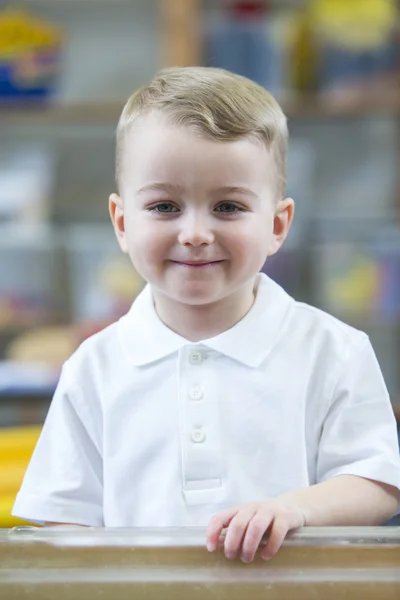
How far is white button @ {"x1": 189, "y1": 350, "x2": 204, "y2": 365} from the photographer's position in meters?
0.71

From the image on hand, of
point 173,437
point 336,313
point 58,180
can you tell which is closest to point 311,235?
point 336,313

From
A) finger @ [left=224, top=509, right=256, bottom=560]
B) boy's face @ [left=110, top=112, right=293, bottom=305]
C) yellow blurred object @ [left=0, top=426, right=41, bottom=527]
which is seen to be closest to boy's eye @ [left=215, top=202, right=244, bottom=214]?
boy's face @ [left=110, top=112, right=293, bottom=305]

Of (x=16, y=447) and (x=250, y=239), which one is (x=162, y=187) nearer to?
(x=250, y=239)

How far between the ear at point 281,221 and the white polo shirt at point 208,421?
0.18 feet

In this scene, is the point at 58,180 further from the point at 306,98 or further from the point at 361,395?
the point at 361,395

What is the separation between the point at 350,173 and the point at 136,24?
79 centimetres

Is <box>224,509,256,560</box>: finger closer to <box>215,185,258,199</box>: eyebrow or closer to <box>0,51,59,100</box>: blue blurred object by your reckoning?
<box>215,185,258,199</box>: eyebrow

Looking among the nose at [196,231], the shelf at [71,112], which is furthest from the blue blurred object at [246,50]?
the nose at [196,231]

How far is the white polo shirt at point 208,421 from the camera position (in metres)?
0.69

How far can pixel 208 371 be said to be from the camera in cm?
71

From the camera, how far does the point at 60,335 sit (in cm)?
234

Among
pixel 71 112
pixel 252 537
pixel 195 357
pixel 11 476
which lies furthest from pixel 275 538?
pixel 71 112

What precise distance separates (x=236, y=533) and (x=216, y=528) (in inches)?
Result: 0.4

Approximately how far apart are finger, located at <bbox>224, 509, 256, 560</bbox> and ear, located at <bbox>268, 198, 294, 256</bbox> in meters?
0.24
